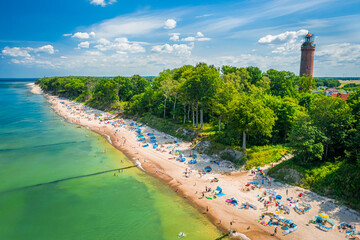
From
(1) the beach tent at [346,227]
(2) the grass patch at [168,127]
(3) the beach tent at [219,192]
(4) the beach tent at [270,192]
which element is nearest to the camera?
(1) the beach tent at [346,227]

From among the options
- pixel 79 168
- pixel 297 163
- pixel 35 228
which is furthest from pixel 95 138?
pixel 297 163

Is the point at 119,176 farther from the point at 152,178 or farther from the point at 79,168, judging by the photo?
the point at 79,168

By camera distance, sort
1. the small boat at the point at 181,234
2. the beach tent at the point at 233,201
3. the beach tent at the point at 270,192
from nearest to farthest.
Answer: the small boat at the point at 181,234 < the beach tent at the point at 233,201 < the beach tent at the point at 270,192

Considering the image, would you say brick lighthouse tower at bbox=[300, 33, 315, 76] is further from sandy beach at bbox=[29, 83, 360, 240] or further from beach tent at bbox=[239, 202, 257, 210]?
beach tent at bbox=[239, 202, 257, 210]

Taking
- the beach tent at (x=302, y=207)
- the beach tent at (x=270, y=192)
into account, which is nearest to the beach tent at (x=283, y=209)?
the beach tent at (x=302, y=207)

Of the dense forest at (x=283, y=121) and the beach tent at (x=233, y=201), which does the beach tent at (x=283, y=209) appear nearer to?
the beach tent at (x=233, y=201)

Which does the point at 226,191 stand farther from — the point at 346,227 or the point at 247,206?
the point at 346,227
